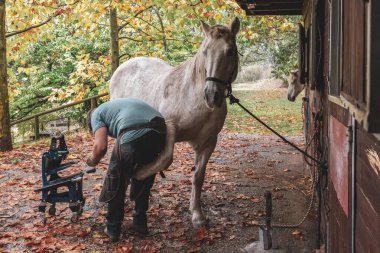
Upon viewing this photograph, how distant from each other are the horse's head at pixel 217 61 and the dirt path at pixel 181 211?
1.54 meters

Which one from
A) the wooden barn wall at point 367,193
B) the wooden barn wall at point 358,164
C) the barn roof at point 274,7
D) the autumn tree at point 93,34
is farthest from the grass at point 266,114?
the wooden barn wall at point 367,193

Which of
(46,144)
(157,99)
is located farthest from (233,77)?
(46,144)

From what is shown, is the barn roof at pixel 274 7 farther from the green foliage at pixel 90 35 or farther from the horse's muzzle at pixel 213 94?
the horse's muzzle at pixel 213 94

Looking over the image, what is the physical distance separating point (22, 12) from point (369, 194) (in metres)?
11.4

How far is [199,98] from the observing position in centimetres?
513

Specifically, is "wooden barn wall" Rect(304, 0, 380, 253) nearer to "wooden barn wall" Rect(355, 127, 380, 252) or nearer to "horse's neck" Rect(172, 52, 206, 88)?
"wooden barn wall" Rect(355, 127, 380, 252)

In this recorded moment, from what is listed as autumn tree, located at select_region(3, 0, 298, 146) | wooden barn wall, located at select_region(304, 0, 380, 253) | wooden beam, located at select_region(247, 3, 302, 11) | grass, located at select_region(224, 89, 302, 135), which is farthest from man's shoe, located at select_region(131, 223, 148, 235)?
grass, located at select_region(224, 89, 302, 135)

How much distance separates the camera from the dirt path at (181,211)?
4680 millimetres

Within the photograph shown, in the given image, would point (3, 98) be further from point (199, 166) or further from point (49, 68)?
point (49, 68)

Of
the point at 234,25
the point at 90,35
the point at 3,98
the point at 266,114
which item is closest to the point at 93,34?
the point at 90,35

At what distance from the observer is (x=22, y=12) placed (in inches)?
453

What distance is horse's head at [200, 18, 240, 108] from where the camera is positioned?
459cm

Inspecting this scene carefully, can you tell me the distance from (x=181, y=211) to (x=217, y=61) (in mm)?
2212

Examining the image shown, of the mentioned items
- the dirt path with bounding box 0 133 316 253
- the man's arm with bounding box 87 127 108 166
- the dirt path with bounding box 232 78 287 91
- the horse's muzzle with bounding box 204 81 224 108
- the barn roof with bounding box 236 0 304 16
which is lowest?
the dirt path with bounding box 232 78 287 91
